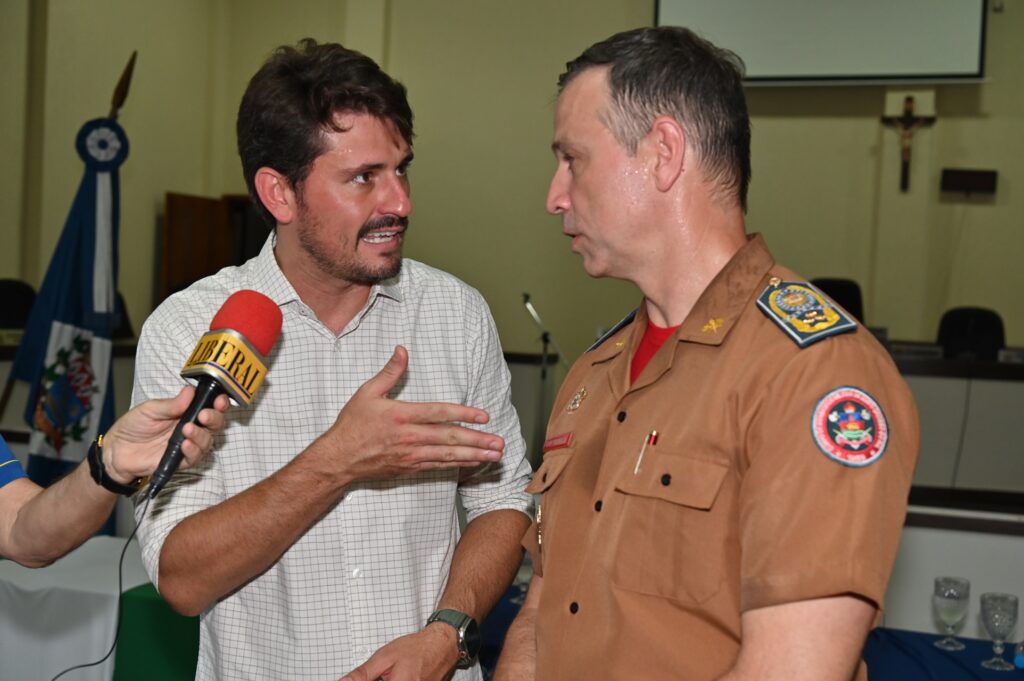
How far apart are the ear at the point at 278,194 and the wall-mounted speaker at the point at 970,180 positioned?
7036 millimetres

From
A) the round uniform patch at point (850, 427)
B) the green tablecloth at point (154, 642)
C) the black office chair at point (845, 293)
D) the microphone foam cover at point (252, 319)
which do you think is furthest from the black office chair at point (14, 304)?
the round uniform patch at point (850, 427)

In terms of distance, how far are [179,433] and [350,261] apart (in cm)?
59

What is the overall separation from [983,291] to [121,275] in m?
6.71

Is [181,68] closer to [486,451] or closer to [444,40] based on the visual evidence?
[444,40]

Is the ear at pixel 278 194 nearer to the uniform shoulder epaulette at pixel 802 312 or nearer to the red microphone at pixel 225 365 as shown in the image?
the red microphone at pixel 225 365

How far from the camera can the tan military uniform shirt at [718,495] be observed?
3.59 ft

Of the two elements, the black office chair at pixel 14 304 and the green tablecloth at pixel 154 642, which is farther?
the black office chair at pixel 14 304

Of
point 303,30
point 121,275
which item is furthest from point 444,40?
point 121,275

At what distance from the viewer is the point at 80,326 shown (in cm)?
497

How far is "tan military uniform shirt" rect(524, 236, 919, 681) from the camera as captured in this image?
1.10m

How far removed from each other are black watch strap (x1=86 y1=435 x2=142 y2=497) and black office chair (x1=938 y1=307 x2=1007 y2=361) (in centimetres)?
617

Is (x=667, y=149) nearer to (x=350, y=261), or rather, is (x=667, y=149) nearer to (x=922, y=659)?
(x=350, y=261)

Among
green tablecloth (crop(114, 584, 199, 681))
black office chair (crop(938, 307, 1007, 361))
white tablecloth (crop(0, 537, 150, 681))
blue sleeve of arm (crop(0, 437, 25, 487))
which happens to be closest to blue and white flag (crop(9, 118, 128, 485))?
white tablecloth (crop(0, 537, 150, 681))

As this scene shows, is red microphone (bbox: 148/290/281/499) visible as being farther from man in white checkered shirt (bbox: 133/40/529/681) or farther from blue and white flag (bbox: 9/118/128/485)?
blue and white flag (bbox: 9/118/128/485)
